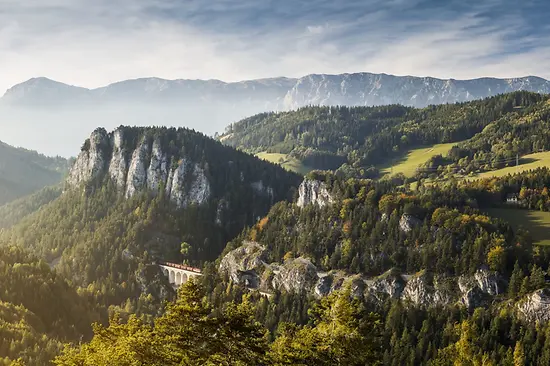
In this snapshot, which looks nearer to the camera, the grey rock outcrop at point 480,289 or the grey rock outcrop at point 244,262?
the grey rock outcrop at point 480,289

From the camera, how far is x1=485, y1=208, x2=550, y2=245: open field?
127m

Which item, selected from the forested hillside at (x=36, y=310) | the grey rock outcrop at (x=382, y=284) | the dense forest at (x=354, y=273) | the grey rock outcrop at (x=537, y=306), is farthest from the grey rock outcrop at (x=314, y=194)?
the forested hillside at (x=36, y=310)

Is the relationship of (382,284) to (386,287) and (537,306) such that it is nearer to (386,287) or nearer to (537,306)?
(386,287)

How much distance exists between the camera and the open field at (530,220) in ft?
417

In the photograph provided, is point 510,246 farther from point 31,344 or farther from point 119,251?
point 119,251

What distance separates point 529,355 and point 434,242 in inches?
1437

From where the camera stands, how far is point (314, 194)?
16312 centimetres

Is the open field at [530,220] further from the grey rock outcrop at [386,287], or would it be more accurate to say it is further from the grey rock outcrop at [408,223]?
the grey rock outcrop at [386,287]

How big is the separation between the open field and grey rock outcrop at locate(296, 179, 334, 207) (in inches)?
1991

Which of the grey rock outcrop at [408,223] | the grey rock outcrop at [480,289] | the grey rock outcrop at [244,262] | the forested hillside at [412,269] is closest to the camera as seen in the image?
the forested hillside at [412,269]

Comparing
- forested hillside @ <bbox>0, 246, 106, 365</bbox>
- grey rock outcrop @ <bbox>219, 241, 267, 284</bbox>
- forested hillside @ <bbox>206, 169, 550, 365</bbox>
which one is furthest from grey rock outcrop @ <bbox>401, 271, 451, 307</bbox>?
forested hillside @ <bbox>0, 246, 106, 365</bbox>

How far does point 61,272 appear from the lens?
18050 cm

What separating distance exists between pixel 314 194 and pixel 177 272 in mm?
59269

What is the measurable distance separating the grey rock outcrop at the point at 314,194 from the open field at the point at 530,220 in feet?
166
